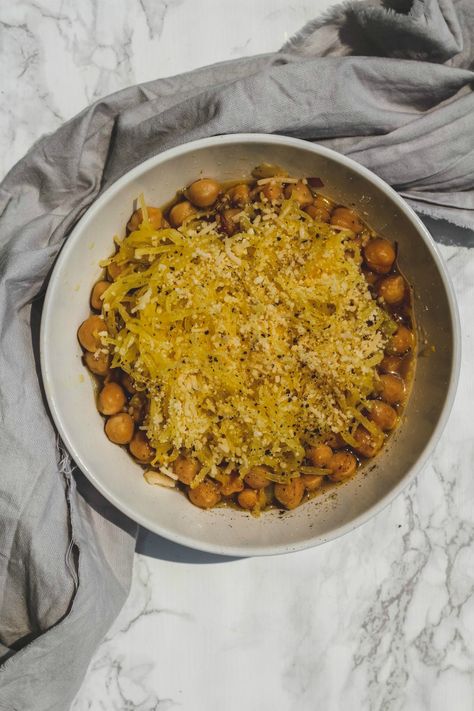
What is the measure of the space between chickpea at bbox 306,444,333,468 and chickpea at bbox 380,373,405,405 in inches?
8.4

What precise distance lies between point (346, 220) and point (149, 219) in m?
0.53

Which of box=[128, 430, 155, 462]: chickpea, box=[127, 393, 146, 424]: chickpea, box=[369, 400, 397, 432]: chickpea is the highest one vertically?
box=[127, 393, 146, 424]: chickpea

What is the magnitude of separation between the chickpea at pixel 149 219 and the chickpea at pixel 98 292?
0.55 ft

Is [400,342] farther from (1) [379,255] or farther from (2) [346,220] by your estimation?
(2) [346,220]

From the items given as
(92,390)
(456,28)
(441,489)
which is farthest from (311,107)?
(441,489)

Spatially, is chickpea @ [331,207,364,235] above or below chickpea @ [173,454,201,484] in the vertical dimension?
above

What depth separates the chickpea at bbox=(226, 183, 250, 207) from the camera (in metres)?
1.88

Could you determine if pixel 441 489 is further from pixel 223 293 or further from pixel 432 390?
pixel 223 293

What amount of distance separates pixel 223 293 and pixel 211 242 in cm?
15

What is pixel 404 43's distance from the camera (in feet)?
6.37

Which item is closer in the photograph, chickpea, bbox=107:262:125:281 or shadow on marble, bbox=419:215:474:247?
chickpea, bbox=107:262:125:281

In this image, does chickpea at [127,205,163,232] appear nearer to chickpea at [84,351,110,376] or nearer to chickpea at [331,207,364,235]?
chickpea at [84,351,110,376]

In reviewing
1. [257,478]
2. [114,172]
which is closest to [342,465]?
[257,478]

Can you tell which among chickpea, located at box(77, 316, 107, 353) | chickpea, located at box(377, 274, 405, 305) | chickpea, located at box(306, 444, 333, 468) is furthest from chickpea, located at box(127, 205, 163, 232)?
chickpea, located at box(306, 444, 333, 468)
